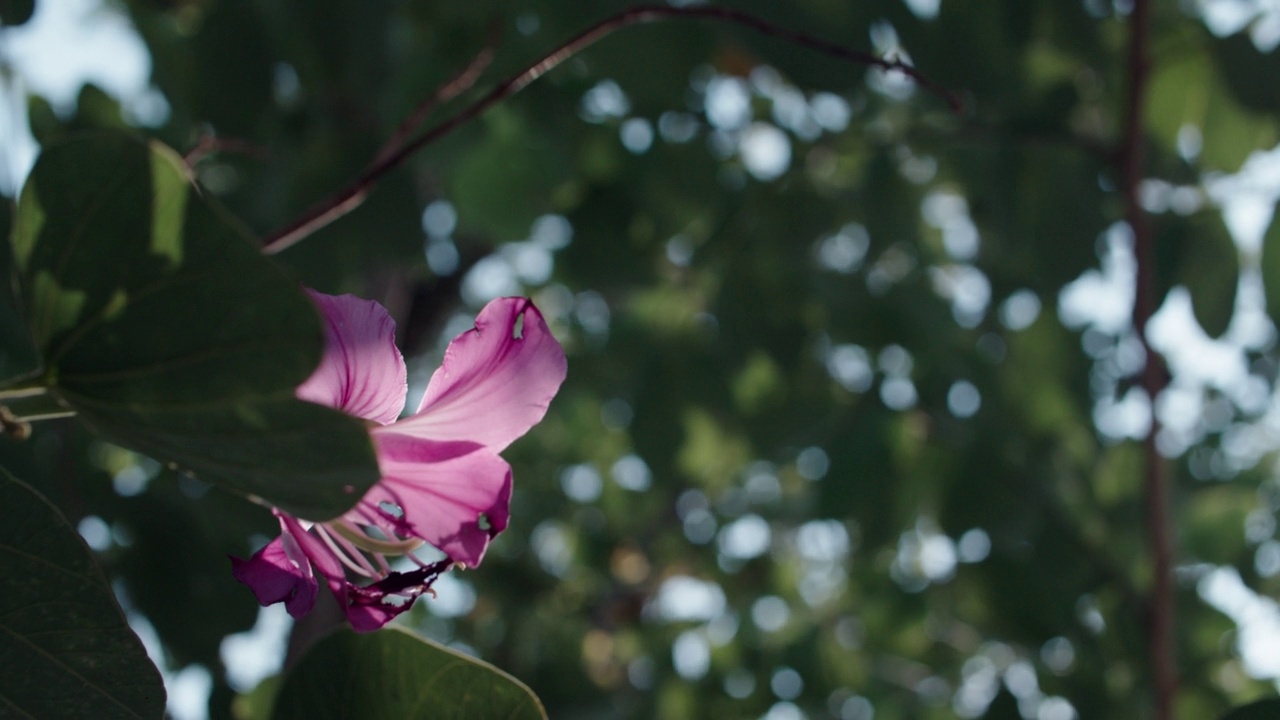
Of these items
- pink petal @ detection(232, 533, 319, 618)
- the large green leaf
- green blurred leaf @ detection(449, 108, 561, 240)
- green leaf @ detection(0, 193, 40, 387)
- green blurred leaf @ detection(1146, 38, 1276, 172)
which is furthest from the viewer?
green blurred leaf @ detection(449, 108, 561, 240)

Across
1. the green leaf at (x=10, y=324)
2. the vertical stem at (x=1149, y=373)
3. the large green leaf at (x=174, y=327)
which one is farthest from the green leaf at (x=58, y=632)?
the vertical stem at (x=1149, y=373)

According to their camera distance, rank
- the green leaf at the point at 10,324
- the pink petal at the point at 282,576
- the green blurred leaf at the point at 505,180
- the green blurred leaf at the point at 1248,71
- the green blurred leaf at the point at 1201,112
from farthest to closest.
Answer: the green blurred leaf at the point at 505,180 → the green blurred leaf at the point at 1201,112 → the green blurred leaf at the point at 1248,71 → the green leaf at the point at 10,324 → the pink petal at the point at 282,576

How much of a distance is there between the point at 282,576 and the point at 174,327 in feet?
0.46

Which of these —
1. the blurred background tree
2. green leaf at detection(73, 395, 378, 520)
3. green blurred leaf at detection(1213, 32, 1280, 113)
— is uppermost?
green blurred leaf at detection(1213, 32, 1280, 113)

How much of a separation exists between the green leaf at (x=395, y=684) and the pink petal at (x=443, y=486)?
56 mm

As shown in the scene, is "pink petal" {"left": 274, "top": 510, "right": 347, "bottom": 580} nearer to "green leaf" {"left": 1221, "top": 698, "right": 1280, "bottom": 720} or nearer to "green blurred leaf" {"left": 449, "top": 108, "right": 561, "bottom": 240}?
"green leaf" {"left": 1221, "top": 698, "right": 1280, "bottom": 720}

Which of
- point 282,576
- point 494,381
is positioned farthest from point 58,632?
point 494,381

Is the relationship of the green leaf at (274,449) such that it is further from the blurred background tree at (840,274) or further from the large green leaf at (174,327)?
the blurred background tree at (840,274)

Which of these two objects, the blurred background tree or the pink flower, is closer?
the pink flower

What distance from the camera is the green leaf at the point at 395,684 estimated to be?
18.3 inches

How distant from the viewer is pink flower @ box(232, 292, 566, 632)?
0.45 m

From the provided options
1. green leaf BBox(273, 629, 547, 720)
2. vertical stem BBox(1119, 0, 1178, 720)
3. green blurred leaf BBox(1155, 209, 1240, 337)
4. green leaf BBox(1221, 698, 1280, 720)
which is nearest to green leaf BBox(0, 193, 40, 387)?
green leaf BBox(273, 629, 547, 720)

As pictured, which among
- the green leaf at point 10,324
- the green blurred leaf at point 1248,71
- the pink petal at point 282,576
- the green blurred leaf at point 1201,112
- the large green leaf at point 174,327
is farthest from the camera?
the green blurred leaf at point 1201,112

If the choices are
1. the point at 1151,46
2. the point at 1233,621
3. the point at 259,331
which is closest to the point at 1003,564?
the point at 1233,621
